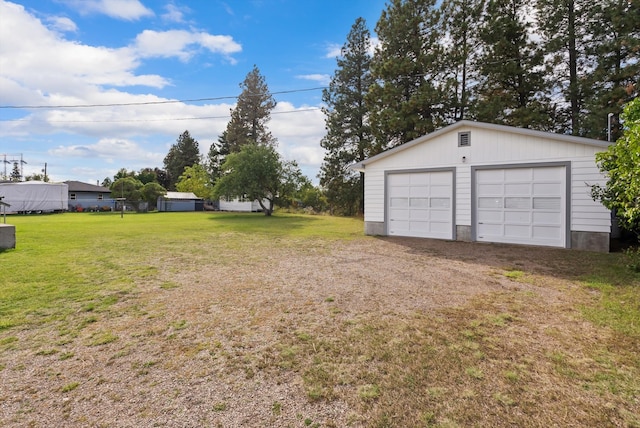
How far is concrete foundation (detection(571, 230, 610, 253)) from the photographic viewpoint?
26.9 ft

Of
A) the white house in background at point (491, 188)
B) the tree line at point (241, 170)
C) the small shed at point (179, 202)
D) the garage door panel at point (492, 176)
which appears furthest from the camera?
the small shed at point (179, 202)

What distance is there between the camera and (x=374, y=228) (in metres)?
12.0

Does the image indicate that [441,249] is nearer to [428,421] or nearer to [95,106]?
[428,421]

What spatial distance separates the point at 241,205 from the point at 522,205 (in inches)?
1089

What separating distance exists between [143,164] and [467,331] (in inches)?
2248

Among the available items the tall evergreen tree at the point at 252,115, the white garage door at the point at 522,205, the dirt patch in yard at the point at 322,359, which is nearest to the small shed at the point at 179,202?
the tall evergreen tree at the point at 252,115

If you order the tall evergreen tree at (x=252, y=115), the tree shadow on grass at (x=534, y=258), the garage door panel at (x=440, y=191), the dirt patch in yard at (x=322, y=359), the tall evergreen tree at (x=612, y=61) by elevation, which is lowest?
the dirt patch in yard at (x=322, y=359)

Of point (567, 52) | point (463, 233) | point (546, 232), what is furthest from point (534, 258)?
point (567, 52)

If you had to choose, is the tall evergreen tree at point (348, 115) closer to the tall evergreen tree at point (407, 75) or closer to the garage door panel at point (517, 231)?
the tall evergreen tree at point (407, 75)

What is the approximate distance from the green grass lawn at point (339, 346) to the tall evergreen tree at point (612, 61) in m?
10.6

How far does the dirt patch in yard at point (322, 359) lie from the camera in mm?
2084

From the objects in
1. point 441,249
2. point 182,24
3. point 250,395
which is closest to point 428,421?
point 250,395

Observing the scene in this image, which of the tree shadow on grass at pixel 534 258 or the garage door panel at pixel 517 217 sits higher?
the garage door panel at pixel 517 217

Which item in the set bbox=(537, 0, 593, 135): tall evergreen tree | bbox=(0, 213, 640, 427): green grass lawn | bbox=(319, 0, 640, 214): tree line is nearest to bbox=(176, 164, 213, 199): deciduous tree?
bbox=(319, 0, 640, 214): tree line
